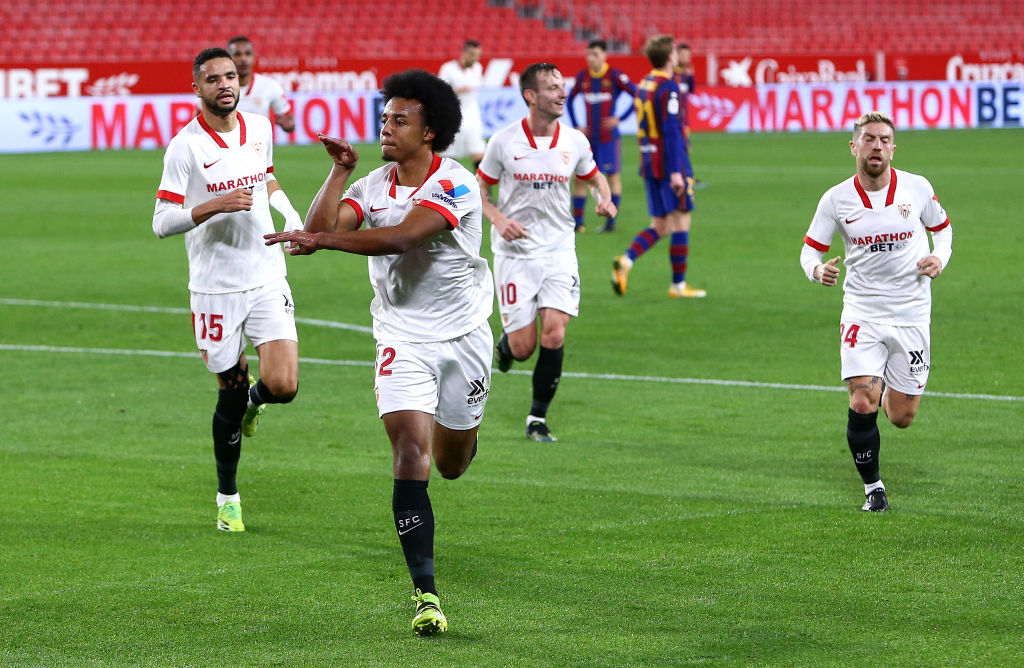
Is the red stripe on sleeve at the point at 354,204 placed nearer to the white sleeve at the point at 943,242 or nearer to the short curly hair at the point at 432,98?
the short curly hair at the point at 432,98

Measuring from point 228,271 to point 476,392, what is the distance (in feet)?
6.10

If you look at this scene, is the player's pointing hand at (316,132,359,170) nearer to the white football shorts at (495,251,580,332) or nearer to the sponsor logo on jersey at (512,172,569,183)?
the white football shorts at (495,251,580,332)

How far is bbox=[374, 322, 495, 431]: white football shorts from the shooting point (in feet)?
19.3

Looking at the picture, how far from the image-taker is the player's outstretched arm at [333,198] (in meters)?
5.85

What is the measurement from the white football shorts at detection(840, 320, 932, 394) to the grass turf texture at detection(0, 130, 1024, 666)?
2.11 ft

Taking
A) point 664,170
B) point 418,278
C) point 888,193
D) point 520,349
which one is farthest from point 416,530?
point 664,170

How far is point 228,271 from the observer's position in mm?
7402

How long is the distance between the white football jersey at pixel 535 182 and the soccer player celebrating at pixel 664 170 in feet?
15.5

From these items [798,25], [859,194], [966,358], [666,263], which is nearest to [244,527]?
[859,194]

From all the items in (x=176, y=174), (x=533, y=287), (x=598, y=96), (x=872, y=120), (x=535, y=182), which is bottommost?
(x=533, y=287)

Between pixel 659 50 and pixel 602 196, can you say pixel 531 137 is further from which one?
pixel 659 50

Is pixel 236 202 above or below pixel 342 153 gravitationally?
below

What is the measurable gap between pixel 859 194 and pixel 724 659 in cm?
304

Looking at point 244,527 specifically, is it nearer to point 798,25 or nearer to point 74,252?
point 74,252
